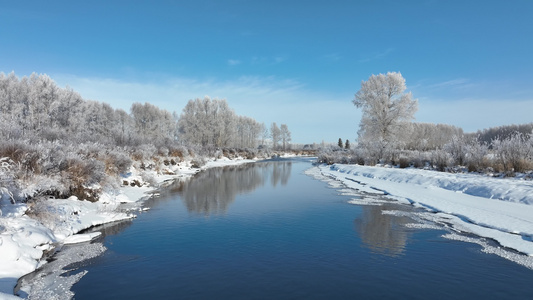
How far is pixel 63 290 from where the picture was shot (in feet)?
14.4

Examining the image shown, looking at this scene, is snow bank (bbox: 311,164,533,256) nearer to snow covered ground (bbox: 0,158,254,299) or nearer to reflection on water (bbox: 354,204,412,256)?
reflection on water (bbox: 354,204,412,256)

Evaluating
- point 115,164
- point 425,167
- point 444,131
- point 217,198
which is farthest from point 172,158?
point 444,131

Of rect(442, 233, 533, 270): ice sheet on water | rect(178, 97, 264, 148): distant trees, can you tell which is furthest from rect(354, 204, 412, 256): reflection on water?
rect(178, 97, 264, 148): distant trees

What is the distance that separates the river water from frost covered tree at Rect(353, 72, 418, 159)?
2453 cm

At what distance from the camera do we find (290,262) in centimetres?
547

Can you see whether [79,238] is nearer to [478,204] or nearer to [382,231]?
[382,231]

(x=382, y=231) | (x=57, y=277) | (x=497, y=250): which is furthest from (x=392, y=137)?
(x=57, y=277)

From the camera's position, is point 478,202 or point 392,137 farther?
point 392,137

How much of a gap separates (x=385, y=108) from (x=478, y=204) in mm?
23936

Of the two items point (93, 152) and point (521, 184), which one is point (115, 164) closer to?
point (93, 152)

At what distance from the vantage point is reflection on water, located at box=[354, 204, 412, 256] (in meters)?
6.29

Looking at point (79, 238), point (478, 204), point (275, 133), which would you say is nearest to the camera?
point (79, 238)

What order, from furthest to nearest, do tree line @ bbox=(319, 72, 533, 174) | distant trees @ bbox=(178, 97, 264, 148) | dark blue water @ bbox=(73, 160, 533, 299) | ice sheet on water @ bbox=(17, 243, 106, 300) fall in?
distant trees @ bbox=(178, 97, 264, 148), tree line @ bbox=(319, 72, 533, 174), dark blue water @ bbox=(73, 160, 533, 299), ice sheet on water @ bbox=(17, 243, 106, 300)

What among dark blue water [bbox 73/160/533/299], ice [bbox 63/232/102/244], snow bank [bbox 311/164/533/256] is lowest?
dark blue water [bbox 73/160/533/299]
